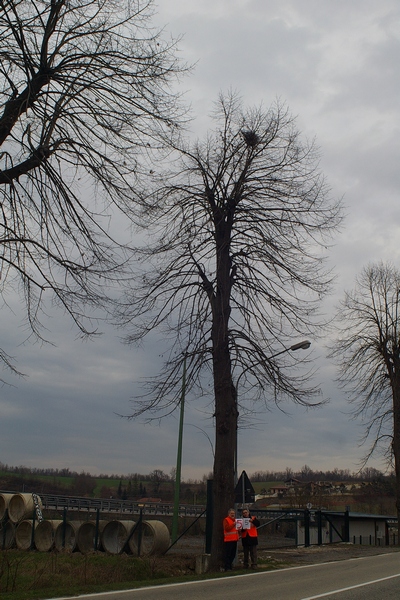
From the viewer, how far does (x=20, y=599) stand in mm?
9336

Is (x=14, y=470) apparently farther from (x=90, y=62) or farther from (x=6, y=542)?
(x=90, y=62)

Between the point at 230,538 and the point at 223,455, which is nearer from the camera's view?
the point at 230,538

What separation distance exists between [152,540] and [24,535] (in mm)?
8044

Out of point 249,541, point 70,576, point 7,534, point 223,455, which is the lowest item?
point 70,576

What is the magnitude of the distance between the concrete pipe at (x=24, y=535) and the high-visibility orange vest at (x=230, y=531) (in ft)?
41.7

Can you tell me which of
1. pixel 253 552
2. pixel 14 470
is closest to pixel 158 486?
pixel 14 470

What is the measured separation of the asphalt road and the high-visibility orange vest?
3.15 ft

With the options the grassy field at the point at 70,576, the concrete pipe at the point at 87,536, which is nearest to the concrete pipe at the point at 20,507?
the concrete pipe at the point at 87,536

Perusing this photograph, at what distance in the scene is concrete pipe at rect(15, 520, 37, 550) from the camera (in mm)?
23781

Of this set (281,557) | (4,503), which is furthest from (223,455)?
(4,503)

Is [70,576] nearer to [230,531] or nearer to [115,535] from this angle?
[230,531]

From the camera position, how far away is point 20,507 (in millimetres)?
25344

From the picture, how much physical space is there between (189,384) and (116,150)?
22.4 feet

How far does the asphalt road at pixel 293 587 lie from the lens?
9.59 metres
